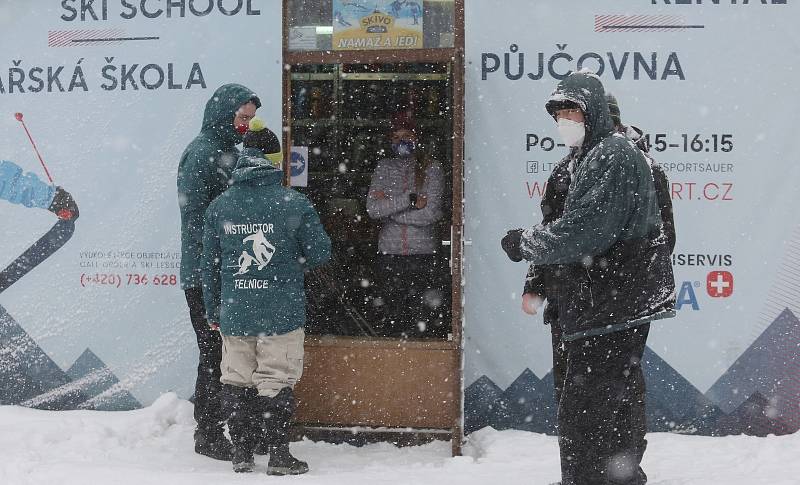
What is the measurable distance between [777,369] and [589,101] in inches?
99.1

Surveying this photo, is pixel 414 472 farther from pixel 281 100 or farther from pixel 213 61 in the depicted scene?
pixel 213 61

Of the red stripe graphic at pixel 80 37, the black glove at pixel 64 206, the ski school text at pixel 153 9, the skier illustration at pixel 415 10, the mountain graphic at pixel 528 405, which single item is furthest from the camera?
the black glove at pixel 64 206

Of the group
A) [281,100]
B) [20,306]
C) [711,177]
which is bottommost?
[20,306]

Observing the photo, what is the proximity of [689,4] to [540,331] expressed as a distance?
6.49ft

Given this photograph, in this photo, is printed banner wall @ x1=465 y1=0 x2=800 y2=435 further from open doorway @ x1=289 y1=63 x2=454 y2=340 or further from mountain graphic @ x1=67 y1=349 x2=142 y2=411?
mountain graphic @ x1=67 y1=349 x2=142 y2=411

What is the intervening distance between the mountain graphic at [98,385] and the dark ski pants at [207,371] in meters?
1.10

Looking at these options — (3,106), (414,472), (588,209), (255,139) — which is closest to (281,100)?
A: (255,139)

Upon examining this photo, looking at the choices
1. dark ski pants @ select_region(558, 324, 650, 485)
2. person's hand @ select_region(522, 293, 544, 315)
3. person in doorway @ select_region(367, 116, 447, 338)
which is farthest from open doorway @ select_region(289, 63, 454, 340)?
dark ski pants @ select_region(558, 324, 650, 485)

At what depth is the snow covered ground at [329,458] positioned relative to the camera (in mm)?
4531

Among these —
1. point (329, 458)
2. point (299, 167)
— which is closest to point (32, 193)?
point (299, 167)

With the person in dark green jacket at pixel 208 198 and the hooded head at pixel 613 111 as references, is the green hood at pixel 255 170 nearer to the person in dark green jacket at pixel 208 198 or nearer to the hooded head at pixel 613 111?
the person in dark green jacket at pixel 208 198

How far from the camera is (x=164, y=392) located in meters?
5.83

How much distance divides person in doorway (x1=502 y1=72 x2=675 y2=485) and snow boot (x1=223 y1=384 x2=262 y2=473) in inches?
60.3

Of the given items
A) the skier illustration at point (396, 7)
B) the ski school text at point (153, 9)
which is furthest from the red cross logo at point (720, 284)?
the ski school text at point (153, 9)
